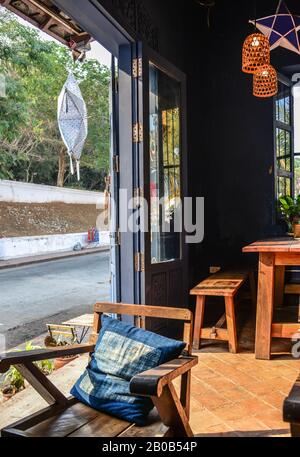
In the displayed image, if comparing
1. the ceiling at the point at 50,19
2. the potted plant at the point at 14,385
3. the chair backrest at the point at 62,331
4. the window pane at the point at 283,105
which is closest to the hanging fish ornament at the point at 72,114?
the ceiling at the point at 50,19

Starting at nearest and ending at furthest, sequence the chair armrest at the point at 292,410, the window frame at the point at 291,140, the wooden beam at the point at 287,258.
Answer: the chair armrest at the point at 292,410
the wooden beam at the point at 287,258
the window frame at the point at 291,140

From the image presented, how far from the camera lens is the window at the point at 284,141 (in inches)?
216

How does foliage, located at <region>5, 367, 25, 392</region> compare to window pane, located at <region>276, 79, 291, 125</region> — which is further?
window pane, located at <region>276, 79, 291, 125</region>

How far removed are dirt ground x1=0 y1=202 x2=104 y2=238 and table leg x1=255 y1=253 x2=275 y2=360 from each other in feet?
50.7

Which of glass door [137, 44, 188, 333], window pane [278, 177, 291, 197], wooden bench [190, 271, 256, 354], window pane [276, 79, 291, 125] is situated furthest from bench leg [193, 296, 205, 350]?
window pane [276, 79, 291, 125]

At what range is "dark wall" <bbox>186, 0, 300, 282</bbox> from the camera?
545 cm

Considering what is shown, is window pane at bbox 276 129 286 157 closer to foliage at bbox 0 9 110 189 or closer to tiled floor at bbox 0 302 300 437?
tiled floor at bbox 0 302 300 437

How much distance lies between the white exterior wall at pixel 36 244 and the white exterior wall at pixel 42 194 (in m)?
2.64

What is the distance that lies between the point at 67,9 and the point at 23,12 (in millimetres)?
1518

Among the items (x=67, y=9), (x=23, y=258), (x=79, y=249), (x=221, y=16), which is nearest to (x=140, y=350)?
(x=67, y=9)

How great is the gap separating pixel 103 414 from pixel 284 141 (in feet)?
15.1

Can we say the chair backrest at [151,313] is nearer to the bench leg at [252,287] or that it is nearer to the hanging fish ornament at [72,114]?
the bench leg at [252,287]
